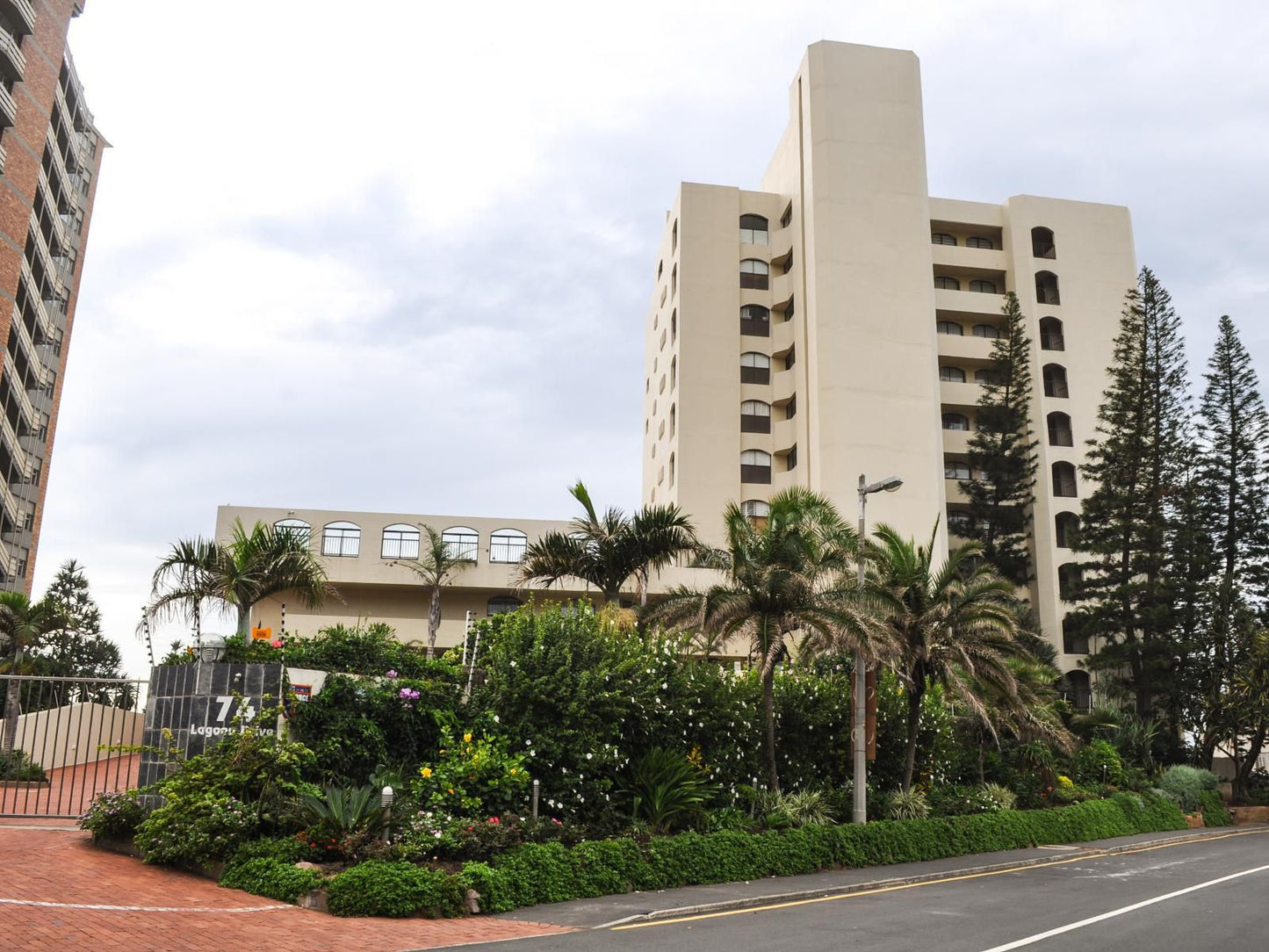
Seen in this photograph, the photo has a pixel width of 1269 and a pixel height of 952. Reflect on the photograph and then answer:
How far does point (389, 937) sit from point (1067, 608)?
4459 cm

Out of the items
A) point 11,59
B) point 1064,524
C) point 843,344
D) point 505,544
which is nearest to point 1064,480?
point 1064,524

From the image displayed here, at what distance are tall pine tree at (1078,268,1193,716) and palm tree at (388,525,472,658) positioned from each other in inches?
1049

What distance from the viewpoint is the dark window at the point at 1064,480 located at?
2048 inches

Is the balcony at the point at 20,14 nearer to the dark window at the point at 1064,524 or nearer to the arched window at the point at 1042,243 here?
the arched window at the point at 1042,243

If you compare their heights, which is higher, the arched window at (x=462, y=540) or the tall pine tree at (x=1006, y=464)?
the tall pine tree at (x=1006, y=464)

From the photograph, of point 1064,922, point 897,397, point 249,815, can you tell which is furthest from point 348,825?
point 897,397

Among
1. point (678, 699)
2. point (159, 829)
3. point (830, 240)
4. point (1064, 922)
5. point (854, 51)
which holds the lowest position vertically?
point (1064, 922)

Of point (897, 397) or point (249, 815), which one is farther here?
point (897, 397)

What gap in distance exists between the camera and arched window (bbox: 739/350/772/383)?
169ft

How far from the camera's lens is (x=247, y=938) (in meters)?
10.0

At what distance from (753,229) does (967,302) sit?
37.5 feet

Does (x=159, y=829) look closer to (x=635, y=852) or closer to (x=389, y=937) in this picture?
(x=389, y=937)

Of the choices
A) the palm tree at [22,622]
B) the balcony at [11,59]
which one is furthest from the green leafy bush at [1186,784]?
the balcony at [11,59]

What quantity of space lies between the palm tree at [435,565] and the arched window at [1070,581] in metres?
26.0
